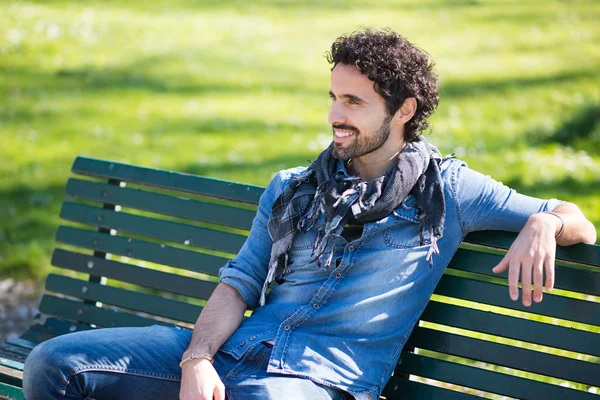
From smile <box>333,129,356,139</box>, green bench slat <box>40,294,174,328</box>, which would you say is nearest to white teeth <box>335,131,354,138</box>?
smile <box>333,129,356,139</box>

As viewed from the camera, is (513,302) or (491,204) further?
(513,302)

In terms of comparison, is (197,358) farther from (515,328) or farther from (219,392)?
(515,328)

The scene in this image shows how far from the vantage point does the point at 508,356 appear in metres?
3.53

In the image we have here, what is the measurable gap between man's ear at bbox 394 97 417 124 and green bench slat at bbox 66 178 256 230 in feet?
A: 3.08

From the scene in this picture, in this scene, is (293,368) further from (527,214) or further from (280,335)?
(527,214)

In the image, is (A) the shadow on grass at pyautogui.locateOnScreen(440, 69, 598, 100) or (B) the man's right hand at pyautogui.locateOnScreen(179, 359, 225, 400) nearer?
(B) the man's right hand at pyautogui.locateOnScreen(179, 359, 225, 400)

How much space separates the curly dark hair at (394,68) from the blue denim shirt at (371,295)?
324mm

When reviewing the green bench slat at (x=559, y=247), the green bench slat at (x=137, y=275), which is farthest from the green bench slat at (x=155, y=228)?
the green bench slat at (x=559, y=247)

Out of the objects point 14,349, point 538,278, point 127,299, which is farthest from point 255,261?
point 14,349

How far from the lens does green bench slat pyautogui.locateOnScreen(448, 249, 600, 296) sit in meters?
3.41

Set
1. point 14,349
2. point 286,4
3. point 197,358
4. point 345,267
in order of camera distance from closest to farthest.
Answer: point 197,358, point 345,267, point 14,349, point 286,4

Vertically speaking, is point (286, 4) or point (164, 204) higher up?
point (286, 4)

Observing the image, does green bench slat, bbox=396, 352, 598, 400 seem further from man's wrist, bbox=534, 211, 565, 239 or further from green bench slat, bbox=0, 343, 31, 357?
green bench slat, bbox=0, 343, 31, 357

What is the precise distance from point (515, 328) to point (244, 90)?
335 inches
